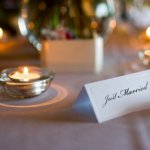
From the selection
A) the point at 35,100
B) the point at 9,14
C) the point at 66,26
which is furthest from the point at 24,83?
the point at 9,14

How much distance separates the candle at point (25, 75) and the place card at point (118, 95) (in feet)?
0.34

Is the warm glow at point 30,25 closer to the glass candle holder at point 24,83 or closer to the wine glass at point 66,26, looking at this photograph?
the wine glass at point 66,26

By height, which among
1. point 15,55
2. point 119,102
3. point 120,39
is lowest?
point 120,39

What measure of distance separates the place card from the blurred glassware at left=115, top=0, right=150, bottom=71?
26 centimetres

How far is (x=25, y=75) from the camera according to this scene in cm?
63

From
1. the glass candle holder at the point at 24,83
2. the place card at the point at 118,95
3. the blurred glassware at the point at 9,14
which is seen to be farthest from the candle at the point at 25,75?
the blurred glassware at the point at 9,14

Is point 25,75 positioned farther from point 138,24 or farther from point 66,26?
point 138,24

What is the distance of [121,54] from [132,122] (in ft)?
1.76

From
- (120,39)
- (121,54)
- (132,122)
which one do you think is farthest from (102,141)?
(120,39)

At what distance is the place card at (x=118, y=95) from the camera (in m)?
0.51

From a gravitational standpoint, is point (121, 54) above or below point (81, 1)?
below

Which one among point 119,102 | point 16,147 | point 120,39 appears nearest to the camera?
point 16,147

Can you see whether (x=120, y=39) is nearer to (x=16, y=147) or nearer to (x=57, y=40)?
(x=57, y=40)

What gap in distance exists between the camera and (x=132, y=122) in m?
0.51
